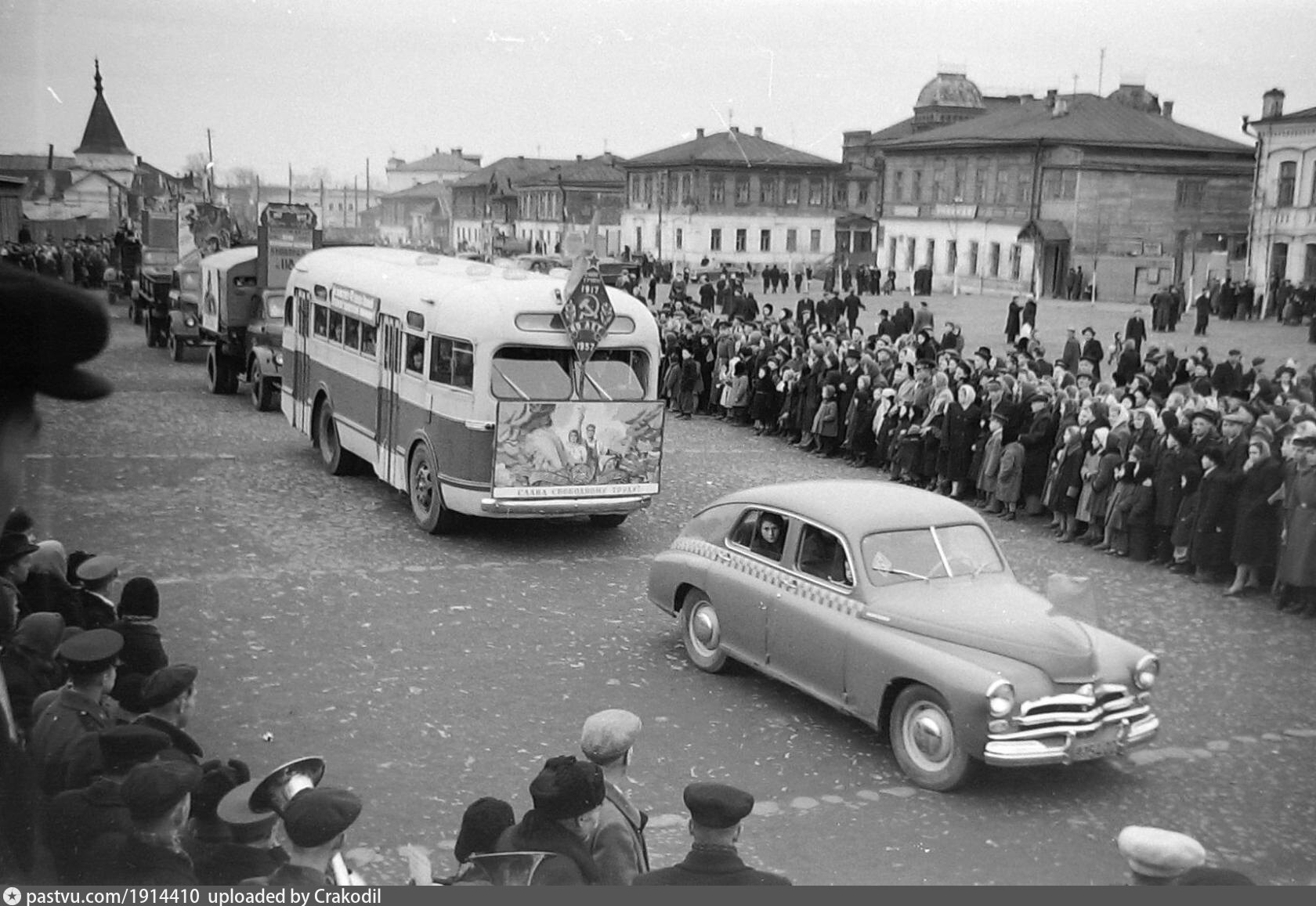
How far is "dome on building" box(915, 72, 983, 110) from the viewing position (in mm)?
7496

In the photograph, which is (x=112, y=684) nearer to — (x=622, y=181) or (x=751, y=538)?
(x=751, y=538)

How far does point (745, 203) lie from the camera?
13570 millimetres

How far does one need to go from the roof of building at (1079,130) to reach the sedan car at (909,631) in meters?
2.82

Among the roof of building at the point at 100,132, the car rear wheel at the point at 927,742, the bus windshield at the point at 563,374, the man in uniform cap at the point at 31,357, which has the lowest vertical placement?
the car rear wheel at the point at 927,742

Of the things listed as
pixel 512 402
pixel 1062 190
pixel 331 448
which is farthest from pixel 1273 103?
pixel 331 448

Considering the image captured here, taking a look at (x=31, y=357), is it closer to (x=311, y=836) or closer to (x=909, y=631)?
(x=311, y=836)

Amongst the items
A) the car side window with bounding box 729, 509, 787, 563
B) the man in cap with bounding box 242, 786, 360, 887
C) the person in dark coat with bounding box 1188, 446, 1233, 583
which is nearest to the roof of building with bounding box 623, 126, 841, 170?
the car side window with bounding box 729, 509, 787, 563

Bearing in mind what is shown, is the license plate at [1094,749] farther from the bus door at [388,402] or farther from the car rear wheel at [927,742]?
the bus door at [388,402]

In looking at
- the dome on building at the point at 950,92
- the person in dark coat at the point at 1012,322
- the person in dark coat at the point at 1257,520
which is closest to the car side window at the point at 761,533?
the dome on building at the point at 950,92

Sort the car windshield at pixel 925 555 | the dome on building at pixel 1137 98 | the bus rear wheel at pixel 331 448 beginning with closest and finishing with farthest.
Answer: the car windshield at pixel 925 555 → the dome on building at pixel 1137 98 → the bus rear wheel at pixel 331 448

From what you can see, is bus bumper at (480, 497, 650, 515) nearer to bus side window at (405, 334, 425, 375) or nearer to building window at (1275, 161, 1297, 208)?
bus side window at (405, 334, 425, 375)

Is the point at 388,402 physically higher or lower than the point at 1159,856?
higher

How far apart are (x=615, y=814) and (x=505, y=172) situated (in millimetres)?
9910

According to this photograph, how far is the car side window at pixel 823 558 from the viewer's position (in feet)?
24.0
